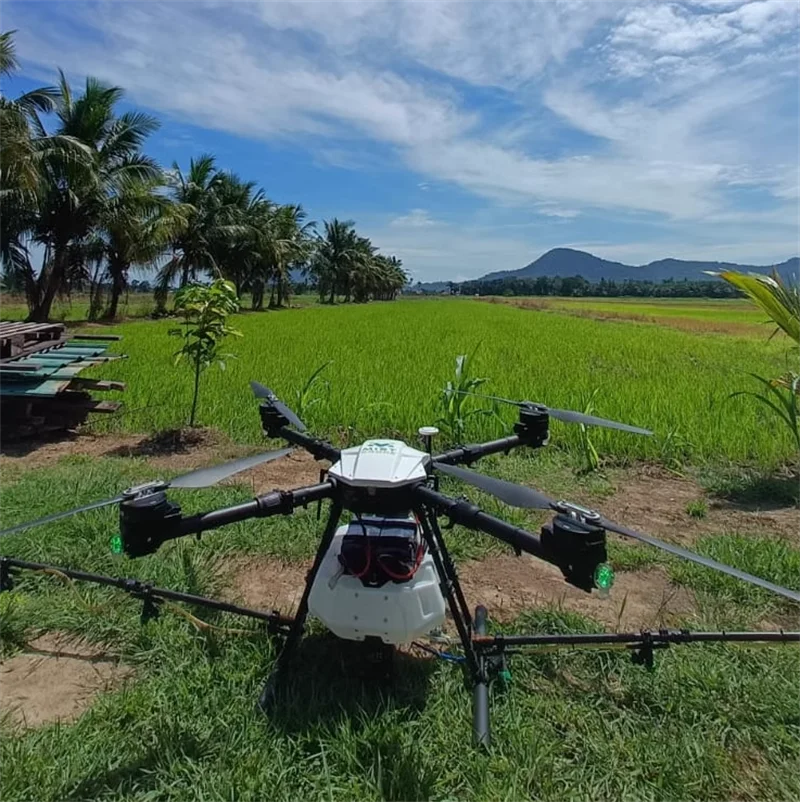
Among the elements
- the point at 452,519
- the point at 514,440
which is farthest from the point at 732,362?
the point at 452,519

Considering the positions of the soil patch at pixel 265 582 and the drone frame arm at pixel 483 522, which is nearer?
the drone frame arm at pixel 483 522

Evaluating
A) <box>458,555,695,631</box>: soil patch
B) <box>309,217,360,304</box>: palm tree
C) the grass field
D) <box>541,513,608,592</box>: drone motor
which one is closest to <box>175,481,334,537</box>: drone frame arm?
<box>541,513,608,592</box>: drone motor

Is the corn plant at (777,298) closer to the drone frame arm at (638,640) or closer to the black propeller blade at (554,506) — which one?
the drone frame arm at (638,640)

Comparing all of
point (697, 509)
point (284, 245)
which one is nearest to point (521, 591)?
point (697, 509)

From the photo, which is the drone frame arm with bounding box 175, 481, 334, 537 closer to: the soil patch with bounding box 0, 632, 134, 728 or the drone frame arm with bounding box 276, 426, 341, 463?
the drone frame arm with bounding box 276, 426, 341, 463

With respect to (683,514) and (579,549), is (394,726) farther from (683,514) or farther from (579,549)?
(683,514)

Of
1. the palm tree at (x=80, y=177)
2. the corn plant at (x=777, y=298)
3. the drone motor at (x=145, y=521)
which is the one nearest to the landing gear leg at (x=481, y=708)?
the drone motor at (x=145, y=521)

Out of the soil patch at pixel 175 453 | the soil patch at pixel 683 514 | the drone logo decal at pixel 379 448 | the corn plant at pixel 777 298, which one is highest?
the corn plant at pixel 777 298
